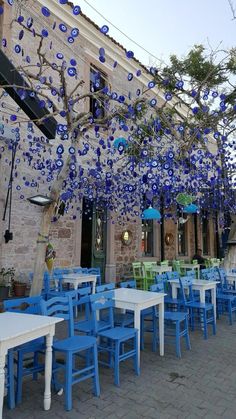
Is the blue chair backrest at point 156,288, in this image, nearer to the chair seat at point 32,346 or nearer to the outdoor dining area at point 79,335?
the outdoor dining area at point 79,335

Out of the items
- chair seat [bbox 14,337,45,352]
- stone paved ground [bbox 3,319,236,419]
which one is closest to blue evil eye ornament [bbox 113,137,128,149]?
stone paved ground [bbox 3,319,236,419]

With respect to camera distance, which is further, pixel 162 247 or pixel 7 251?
pixel 162 247

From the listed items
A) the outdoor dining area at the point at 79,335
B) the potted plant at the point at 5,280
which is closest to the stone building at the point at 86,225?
the potted plant at the point at 5,280

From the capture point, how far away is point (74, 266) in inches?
317

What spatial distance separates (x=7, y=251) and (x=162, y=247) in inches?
237

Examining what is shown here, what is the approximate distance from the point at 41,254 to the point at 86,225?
4828mm

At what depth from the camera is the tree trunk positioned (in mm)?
4164

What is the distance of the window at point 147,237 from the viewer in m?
11.0

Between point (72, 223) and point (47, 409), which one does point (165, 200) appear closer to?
point (72, 223)

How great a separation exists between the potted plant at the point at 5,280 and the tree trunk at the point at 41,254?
84.0 inches

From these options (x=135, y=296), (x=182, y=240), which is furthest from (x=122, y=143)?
(x=182, y=240)

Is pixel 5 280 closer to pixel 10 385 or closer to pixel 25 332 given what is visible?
pixel 10 385

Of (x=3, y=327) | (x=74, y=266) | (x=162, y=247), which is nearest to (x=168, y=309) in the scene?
(x=74, y=266)

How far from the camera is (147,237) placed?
36.9 ft
